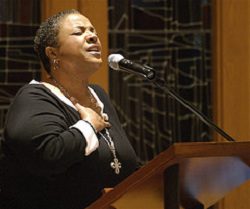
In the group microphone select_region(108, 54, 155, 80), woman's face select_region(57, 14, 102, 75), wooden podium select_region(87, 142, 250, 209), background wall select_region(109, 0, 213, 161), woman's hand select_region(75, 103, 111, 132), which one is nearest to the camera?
wooden podium select_region(87, 142, 250, 209)

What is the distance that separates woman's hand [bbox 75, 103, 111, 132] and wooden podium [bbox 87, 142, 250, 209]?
0.39 m

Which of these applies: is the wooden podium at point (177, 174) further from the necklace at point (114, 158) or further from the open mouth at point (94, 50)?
the open mouth at point (94, 50)

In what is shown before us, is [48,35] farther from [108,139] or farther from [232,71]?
[232,71]

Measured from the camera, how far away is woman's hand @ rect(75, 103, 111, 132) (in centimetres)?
Result: 172

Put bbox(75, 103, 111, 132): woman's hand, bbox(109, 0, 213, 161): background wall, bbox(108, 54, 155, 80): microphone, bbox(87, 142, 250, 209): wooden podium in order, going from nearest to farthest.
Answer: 1. bbox(87, 142, 250, 209): wooden podium
2. bbox(108, 54, 155, 80): microphone
3. bbox(75, 103, 111, 132): woman's hand
4. bbox(109, 0, 213, 161): background wall

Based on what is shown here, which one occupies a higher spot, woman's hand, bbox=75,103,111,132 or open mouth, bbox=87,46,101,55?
open mouth, bbox=87,46,101,55

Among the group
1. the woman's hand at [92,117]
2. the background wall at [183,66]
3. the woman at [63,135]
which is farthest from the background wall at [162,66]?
the woman's hand at [92,117]

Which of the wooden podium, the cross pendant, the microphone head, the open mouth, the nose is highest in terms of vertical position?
the nose

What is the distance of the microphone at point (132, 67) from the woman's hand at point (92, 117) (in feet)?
0.54

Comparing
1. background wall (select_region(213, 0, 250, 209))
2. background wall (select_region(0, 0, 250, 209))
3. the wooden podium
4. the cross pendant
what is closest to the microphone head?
the cross pendant

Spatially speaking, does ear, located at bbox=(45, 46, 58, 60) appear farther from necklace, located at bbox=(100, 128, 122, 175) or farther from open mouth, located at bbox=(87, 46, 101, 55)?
necklace, located at bbox=(100, 128, 122, 175)

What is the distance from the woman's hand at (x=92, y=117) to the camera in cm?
172

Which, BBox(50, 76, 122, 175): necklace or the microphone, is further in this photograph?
BBox(50, 76, 122, 175): necklace

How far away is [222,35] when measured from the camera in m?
2.82
